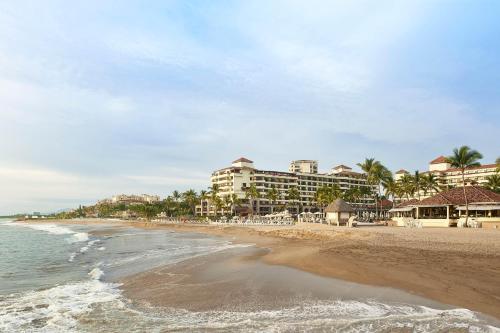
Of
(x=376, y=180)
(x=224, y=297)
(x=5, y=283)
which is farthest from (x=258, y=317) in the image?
(x=376, y=180)

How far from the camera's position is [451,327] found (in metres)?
7.70

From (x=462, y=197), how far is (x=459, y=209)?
214cm

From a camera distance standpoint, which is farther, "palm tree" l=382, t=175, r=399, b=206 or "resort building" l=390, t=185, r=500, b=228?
"palm tree" l=382, t=175, r=399, b=206

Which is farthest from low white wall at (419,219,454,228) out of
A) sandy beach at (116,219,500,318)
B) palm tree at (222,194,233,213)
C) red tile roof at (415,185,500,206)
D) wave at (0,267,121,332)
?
palm tree at (222,194,233,213)

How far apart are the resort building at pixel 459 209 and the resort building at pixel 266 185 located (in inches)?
2500

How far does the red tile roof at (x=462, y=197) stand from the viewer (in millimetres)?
42719

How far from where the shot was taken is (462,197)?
4456 centimetres

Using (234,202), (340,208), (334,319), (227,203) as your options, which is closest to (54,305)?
(334,319)

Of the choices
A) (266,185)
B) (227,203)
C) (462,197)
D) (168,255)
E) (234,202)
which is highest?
(266,185)

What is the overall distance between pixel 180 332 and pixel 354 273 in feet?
25.9

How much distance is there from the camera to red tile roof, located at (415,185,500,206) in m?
42.7

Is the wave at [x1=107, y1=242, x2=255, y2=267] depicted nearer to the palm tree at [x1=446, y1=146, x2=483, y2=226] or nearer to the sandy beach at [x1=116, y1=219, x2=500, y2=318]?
the sandy beach at [x1=116, y1=219, x2=500, y2=318]

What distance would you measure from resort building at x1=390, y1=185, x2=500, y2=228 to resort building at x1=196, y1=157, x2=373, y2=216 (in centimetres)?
6351

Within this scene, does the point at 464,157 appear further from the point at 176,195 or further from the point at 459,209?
the point at 176,195
